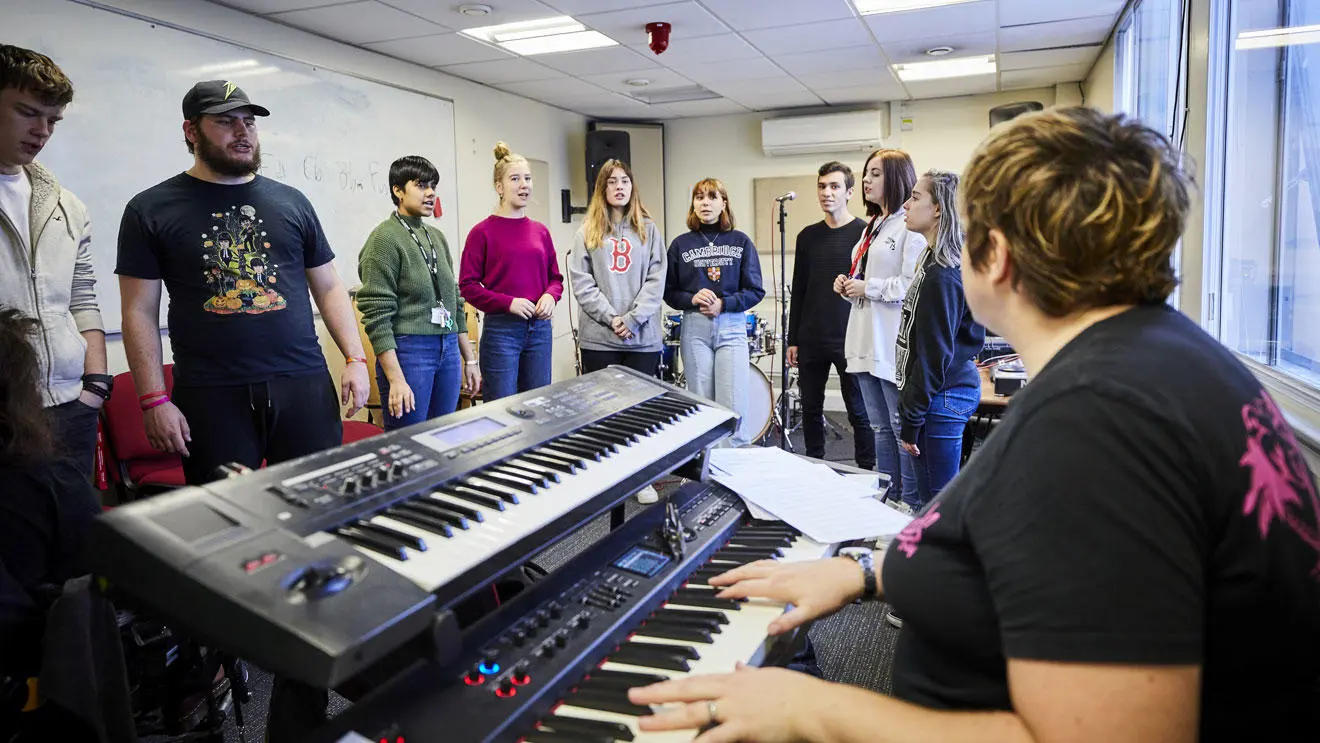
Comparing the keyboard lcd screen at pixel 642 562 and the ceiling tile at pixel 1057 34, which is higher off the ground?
the ceiling tile at pixel 1057 34

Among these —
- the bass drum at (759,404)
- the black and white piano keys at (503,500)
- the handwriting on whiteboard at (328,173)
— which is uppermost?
the handwriting on whiteboard at (328,173)

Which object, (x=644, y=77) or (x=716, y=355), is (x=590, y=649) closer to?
(x=716, y=355)

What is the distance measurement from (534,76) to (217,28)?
200 centimetres

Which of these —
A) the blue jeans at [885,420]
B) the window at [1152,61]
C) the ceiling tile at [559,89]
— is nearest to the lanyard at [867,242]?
the blue jeans at [885,420]

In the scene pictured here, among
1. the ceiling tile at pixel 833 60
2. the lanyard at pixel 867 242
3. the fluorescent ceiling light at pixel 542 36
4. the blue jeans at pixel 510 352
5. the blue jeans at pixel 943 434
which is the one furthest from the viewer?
the ceiling tile at pixel 833 60

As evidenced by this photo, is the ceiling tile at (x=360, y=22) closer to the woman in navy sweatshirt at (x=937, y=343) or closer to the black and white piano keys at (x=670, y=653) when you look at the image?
the woman in navy sweatshirt at (x=937, y=343)

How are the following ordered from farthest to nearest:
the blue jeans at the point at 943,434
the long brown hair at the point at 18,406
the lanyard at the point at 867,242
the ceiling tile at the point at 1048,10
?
1. the ceiling tile at the point at 1048,10
2. the lanyard at the point at 867,242
3. the blue jeans at the point at 943,434
4. the long brown hair at the point at 18,406

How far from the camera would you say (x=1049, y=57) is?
499 cm

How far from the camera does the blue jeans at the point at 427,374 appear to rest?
308 centimetres

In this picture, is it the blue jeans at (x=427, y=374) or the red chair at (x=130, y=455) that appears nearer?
the red chair at (x=130, y=455)

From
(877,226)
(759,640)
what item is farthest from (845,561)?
(877,226)

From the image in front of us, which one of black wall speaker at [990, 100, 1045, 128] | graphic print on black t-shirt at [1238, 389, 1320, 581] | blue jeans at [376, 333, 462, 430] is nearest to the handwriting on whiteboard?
blue jeans at [376, 333, 462, 430]

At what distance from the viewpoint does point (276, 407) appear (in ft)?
6.70

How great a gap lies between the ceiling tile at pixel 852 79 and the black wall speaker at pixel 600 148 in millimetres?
1582
